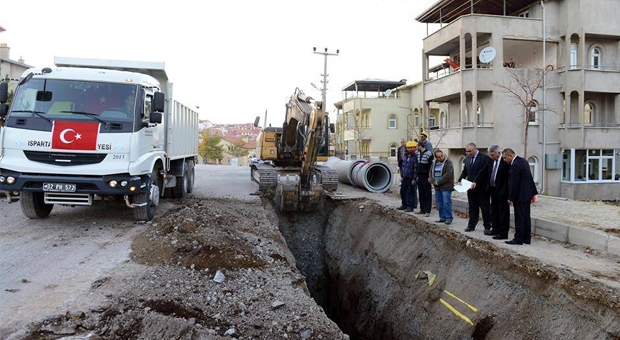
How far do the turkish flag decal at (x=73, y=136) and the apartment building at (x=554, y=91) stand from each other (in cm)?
1755

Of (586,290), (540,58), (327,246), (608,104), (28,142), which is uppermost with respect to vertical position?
(540,58)

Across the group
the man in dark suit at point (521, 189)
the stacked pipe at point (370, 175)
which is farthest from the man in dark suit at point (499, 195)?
the stacked pipe at point (370, 175)

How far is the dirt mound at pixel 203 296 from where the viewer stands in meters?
→ 4.14

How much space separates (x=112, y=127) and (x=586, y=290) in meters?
7.59

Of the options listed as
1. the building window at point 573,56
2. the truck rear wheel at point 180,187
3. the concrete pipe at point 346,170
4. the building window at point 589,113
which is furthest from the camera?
the building window at point 589,113

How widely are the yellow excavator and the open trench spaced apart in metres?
1.04

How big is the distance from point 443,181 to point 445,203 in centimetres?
57

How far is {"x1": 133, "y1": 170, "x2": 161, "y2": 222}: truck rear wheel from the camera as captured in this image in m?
8.56

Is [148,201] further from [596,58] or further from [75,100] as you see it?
[596,58]

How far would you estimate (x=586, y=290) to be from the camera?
18.6 ft

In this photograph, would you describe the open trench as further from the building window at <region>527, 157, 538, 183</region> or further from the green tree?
the green tree

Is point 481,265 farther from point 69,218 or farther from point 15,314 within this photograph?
point 69,218

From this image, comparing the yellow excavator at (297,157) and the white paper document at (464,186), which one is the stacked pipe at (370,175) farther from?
the white paper document at (464,186)

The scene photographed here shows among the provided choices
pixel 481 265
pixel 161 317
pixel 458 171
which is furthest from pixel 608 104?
pixel 161 317
